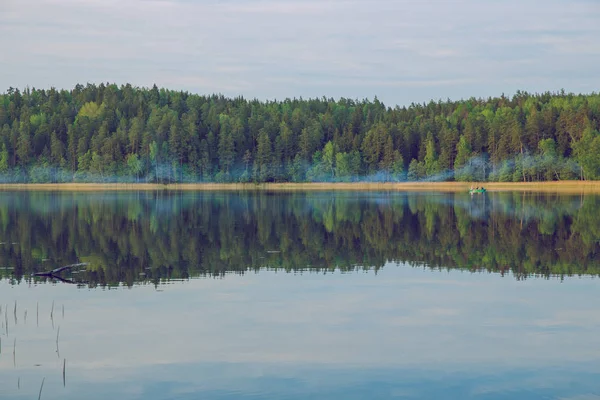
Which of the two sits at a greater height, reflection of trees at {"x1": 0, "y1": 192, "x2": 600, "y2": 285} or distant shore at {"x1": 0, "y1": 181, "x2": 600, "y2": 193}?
reflection of trees at {"x1": 0, "y1": 192, "x2": 600, "y2": 285}

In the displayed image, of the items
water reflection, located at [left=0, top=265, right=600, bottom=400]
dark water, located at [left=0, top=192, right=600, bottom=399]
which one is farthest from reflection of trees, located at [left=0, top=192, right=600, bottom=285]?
water reflection, located at [left=0, top=265, right=600, bottom=400]

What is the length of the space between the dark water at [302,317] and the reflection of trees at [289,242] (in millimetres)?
180

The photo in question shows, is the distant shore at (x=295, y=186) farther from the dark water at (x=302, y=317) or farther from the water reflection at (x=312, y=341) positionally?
the water reflection at (x=312, y=341)

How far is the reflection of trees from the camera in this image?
3481 cm

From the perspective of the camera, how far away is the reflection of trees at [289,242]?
1371 inches

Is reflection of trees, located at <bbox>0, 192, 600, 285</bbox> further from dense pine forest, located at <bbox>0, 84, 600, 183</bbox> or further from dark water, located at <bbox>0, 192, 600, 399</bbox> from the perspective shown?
dense pine forest, located at <bbox>0, 84, 600, 183</bbox>

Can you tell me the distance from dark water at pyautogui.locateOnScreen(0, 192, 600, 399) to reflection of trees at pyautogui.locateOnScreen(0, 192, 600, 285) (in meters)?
0.18

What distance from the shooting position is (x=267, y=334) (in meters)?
21.5

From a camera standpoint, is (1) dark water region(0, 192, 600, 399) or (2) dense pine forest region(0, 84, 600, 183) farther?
(2) dense pine forest region(0, 84, 600, 183)

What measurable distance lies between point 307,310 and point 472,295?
5.86 metres

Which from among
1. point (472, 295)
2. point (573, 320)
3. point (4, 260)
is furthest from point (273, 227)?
point (573, 320)

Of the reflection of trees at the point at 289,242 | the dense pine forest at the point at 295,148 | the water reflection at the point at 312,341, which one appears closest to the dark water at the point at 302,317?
the water reflection at the point at 312,341

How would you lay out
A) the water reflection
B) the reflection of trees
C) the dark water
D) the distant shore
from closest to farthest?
1. the water reflection
2. the dark water
3. the reflection of trees
4. the distant shore

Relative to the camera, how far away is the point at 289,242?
44469 mm
